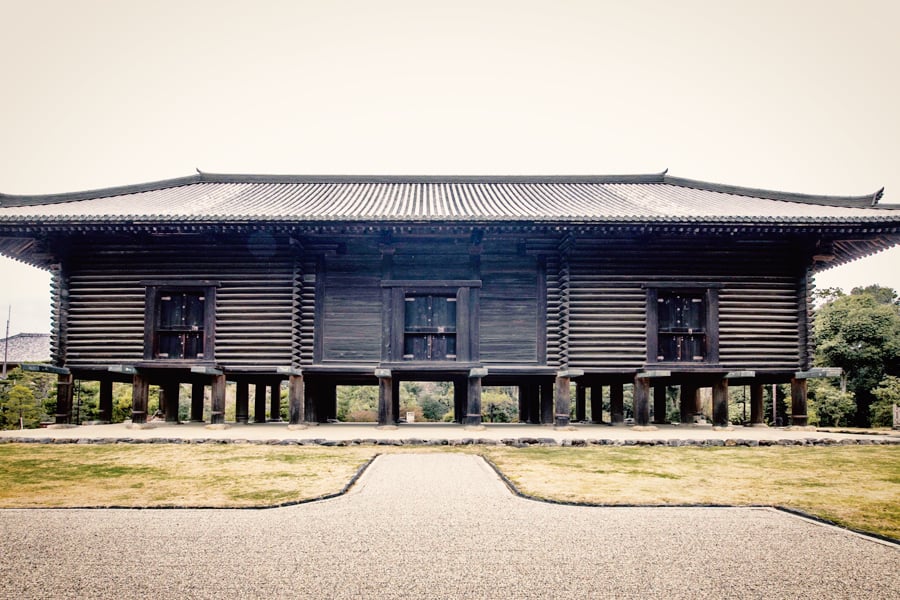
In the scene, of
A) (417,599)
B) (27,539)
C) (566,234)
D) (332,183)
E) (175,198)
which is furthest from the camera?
(332,183)

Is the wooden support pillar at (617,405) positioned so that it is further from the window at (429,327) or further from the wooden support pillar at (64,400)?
the wooden support pillar at (64,400)

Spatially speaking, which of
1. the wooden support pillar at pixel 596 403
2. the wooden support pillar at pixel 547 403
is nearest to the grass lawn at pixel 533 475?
the wooden support pillar at pixel 547 403

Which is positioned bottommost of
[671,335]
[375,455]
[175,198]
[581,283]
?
[375,455]

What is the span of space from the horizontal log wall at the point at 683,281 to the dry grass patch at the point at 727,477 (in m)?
4.33

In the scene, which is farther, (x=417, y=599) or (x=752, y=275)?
(x=752, y=275)

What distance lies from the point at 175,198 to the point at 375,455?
44.9 ft

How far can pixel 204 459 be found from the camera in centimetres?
1123

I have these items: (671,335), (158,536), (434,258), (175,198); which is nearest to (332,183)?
(175,198)

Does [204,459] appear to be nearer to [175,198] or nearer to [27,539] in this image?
[27,539]

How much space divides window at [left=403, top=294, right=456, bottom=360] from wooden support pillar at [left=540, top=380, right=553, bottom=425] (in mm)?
3767

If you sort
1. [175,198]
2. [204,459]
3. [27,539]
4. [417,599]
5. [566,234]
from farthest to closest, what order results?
[175,198]
[566,234]
[204,459]
[27,539]
[417,599]

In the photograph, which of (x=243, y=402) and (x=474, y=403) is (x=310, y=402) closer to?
(x=243, y=402)

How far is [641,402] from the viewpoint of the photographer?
17.0 meters

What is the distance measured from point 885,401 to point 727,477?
19408mm
